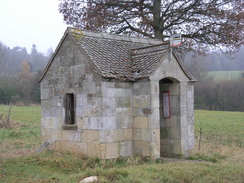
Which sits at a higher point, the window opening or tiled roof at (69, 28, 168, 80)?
tiled roof at (69, 28, 168, 80)

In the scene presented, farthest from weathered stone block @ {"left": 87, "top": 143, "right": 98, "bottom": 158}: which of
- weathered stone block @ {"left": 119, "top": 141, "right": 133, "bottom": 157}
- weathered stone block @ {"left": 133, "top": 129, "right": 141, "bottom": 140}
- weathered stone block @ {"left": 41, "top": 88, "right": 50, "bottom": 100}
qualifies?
weathered stone block @ {"left": 41, "top": 88, "right": 50, "bottom": 100}

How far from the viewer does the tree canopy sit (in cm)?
1753

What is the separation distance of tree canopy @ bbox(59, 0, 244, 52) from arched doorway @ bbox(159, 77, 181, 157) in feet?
21.2

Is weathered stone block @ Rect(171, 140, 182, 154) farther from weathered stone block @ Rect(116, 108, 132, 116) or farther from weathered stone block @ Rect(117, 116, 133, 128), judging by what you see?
weathered stone block @ Rect(116, 108, 132, 116)

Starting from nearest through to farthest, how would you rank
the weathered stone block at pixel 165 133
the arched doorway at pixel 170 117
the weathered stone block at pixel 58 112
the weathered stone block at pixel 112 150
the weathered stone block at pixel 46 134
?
the weathered stone block at pixel 112 150 → the weathered stone block at pixel 58 112 → the arched doorway at pixel 170 117 → the weathered stone block at pixel 46 134 → the weathered stone block at pixel 165 133

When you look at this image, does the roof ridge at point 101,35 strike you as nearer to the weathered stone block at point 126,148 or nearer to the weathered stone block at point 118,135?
the weathered stone block at point 118,135

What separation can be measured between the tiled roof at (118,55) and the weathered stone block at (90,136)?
1.75m

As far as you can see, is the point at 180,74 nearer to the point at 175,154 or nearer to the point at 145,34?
the point at 175,154

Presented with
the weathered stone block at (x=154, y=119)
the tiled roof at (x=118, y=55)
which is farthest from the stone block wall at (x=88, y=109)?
the weathered stone block at (x=154, y=119)

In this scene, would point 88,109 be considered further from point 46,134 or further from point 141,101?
point 46,134

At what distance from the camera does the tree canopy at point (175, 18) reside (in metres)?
17.5

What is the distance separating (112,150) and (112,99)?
5.08ft

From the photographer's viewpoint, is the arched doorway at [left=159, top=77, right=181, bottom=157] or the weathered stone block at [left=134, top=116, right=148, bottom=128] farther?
the arched doorway at [left=159, top=77, right=181, bottom=157]

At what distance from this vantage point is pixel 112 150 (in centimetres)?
1055
